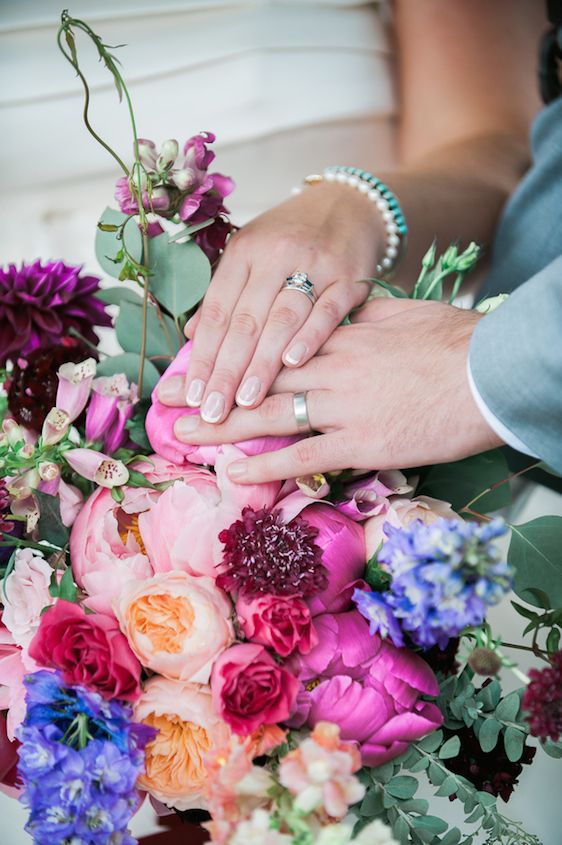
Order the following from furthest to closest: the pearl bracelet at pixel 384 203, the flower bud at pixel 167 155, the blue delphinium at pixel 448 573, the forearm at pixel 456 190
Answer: the forearm at pixel 456 190 < the pearl bracelet at pixel 384 203 < the flower bud at pixel 167 155 < the blue delphinium at pixel 448 573

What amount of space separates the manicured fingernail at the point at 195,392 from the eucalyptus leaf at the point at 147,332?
6cm

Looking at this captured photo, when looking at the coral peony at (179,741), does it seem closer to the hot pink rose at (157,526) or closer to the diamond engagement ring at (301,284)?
the hot pink rose at (157,526)

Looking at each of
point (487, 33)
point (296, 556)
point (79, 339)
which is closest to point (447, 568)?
point (296, 556)

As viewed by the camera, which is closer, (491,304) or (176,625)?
(176,625)

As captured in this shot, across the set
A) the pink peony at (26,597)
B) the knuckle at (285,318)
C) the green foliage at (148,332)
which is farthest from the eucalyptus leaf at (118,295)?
the pink peony at (26,597)

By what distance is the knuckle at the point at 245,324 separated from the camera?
639 mm

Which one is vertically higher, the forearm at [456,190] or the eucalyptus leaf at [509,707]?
the forearm at [456,190]

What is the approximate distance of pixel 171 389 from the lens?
23.5 inches

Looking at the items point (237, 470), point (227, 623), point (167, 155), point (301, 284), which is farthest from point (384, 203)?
point (227, 623)

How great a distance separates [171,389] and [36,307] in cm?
15

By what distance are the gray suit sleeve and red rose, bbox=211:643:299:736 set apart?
23cm

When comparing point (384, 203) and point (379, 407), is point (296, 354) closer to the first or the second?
point (379, 407)

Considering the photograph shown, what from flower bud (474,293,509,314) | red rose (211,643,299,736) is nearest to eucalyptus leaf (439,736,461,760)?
red rose (211,643,299,736)

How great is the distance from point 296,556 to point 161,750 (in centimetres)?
14
